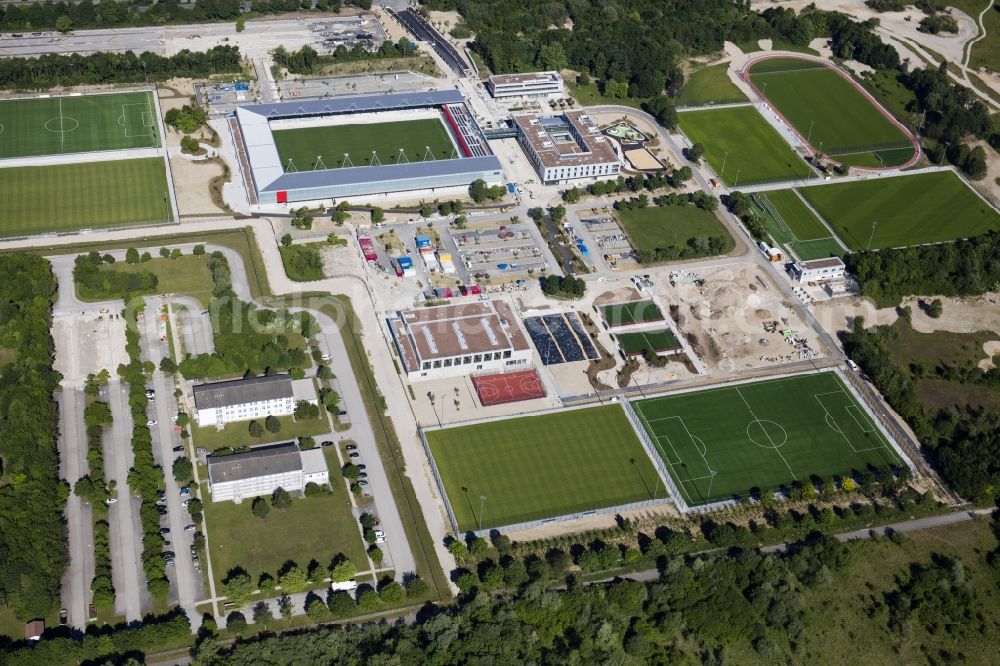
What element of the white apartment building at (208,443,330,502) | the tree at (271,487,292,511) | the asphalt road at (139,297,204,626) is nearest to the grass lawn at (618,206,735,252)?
the white apartment building at (208,443,330,502)

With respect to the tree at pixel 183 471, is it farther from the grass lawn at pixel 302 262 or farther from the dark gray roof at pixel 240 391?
the grass lawn at pixel 302 262

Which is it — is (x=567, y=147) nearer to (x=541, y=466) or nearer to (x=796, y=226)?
(x=796, y=226)

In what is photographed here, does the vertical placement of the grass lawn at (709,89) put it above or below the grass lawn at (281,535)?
above

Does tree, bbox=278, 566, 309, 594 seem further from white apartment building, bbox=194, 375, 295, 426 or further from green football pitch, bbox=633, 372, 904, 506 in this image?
green football pitch, bbox=633, 372, 904, 506

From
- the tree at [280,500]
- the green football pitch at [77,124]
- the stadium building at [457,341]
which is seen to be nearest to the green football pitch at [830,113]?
the stadium building at [457,341]

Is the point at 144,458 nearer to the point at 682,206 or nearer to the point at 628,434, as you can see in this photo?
the point at 628,434

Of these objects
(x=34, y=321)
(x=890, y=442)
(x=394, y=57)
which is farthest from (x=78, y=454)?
(x=394, y=57)
